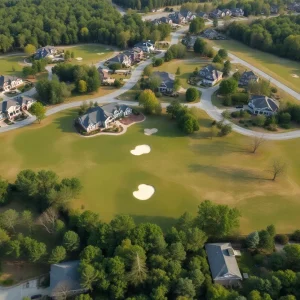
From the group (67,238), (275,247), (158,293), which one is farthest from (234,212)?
(67,238)

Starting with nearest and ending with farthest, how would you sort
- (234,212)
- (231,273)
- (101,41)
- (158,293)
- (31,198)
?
1. (158,293)
2. (231,273)
3. (234,212)
4. (31,198)
5. (101,41)

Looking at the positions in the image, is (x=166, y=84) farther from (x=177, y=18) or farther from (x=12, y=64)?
(x=177, y=18)

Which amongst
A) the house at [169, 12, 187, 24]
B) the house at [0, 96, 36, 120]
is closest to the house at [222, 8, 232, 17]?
the house at [169, 12, 187, 24]

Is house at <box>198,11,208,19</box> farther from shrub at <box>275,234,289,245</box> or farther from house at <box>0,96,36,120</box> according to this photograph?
shrub at <box>275,234,289,245</box>

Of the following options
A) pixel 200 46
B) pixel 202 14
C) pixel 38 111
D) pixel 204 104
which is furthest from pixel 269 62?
pixel 38 111

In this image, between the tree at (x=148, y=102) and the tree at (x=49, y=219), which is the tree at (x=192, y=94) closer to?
the tree at (x=148, y=102)

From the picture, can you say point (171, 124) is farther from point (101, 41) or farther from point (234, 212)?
point (101, 41)
